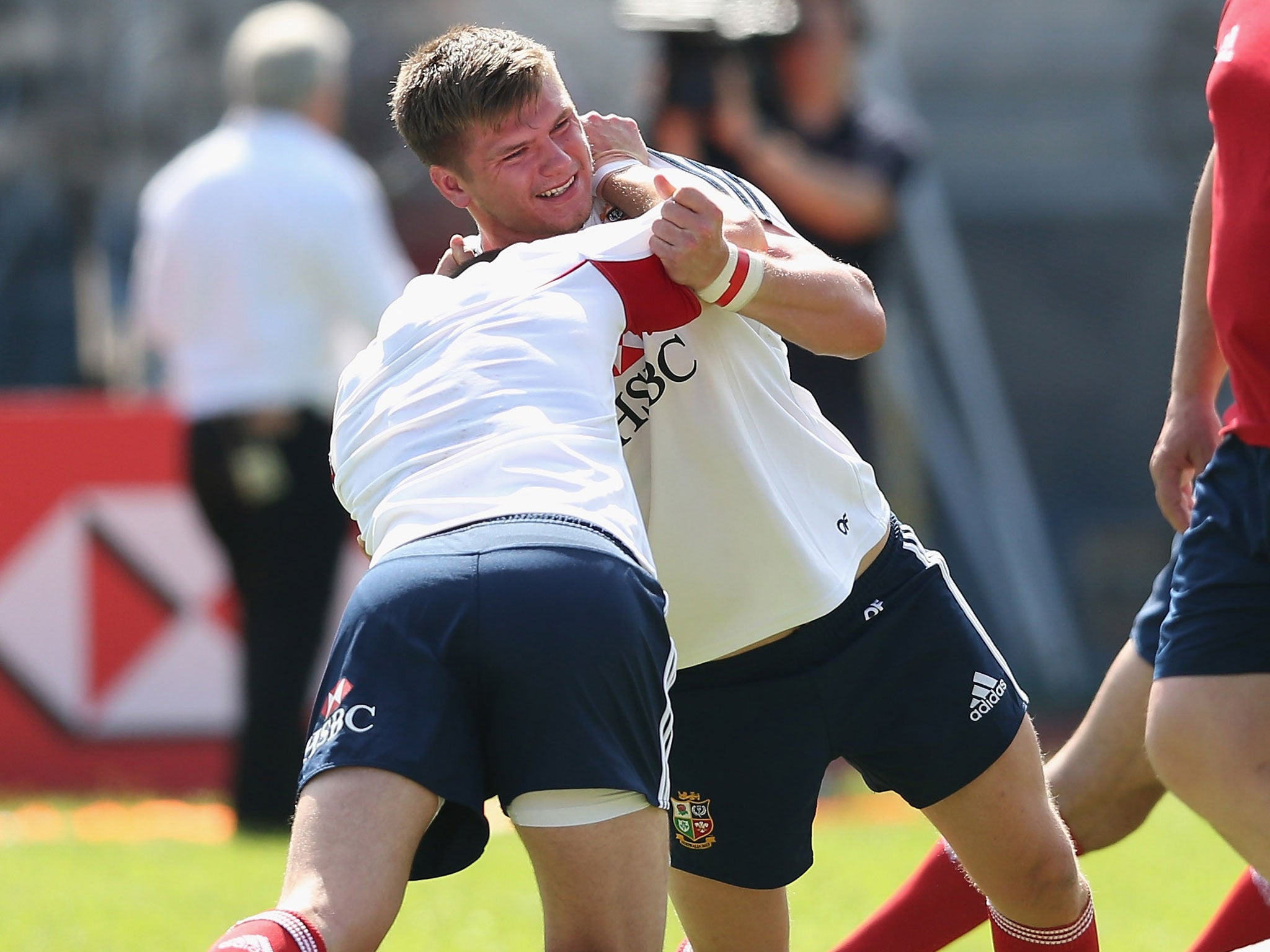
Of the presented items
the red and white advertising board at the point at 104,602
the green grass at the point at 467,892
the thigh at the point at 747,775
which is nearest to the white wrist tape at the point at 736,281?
the thigh at the point at 747,775

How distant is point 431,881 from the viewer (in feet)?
17.3

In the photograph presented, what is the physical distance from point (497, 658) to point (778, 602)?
73 centimetres

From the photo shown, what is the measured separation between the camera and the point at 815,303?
2787 mm

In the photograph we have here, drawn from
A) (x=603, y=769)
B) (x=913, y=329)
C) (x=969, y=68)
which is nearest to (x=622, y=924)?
(x=603, y=769)

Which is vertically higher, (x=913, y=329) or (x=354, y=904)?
(x=354, y=904)

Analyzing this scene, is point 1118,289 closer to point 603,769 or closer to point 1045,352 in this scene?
point 1045,352

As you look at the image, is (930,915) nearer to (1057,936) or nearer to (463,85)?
(1057,936)

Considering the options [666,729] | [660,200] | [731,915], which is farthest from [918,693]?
[660,200]

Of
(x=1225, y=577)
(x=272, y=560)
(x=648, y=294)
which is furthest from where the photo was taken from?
(x=272, y=560)

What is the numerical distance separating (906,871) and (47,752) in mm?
3478

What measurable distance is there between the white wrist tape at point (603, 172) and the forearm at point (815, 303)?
0.27 meters

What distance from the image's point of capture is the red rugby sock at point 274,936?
2166 mm

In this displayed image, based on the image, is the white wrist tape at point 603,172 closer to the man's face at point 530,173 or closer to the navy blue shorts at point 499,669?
the man's face at point 530,173

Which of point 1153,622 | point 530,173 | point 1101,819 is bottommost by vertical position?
point 1101,819
